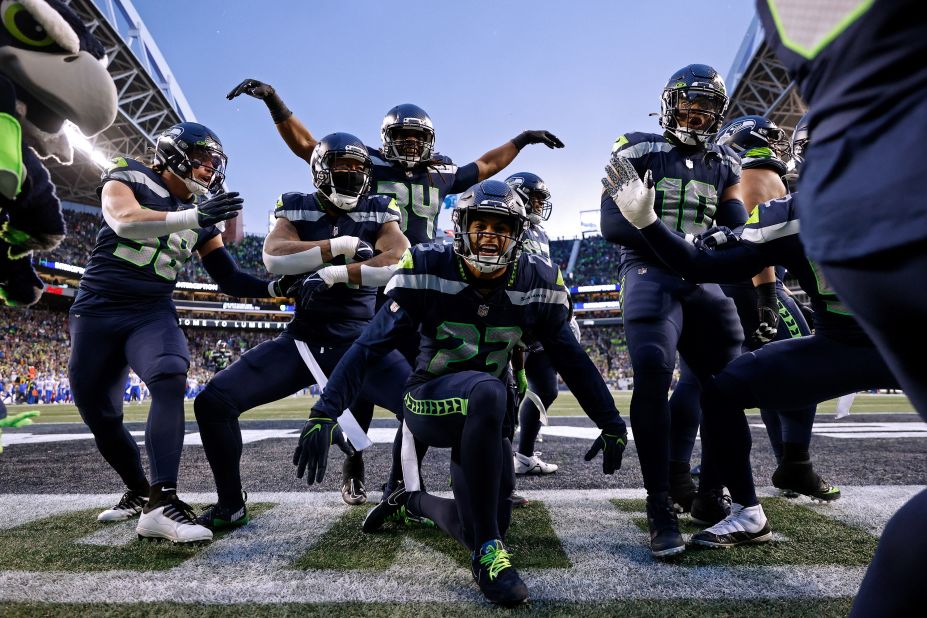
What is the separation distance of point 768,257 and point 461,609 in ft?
5.46

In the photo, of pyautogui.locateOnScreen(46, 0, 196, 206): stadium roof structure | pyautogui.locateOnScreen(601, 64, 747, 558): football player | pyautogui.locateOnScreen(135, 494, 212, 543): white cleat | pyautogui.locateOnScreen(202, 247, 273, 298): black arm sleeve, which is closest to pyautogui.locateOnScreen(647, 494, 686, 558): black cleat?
pyautogui.locateOnScreen(601, 64, 747, 558): football player

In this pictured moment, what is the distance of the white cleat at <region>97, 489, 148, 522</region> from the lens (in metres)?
2.91

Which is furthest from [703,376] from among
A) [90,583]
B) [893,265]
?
[90,583]

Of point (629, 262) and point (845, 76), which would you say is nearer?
point (845, 76)

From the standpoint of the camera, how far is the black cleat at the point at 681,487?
118 inches

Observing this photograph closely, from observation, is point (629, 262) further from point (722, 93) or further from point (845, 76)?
point (845, 76)

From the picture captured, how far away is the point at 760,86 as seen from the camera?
2302cm

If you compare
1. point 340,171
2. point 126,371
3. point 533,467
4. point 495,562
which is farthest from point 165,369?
point 533,467

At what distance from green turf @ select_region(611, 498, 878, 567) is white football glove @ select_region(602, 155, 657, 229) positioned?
4.27ft

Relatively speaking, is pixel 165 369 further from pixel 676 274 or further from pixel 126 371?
pixel 676 274

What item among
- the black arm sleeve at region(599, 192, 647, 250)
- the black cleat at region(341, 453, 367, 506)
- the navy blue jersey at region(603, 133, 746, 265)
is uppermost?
the navy blue jersey at region(603, 133, 746, 265)

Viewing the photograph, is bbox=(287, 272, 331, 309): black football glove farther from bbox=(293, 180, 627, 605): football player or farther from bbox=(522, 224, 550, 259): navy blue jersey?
bbox=(522, 224, 550, 259): navy blue jersey

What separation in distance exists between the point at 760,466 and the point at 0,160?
4.71 meters

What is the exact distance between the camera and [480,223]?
2385mm
